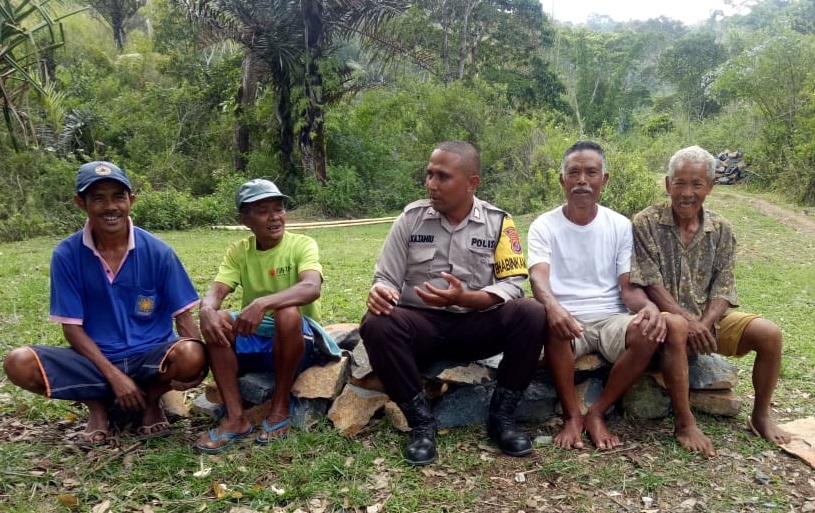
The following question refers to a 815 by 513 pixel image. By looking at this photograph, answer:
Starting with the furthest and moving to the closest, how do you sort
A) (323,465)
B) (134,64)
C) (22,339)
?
(134,64), (22,339), (323,465)

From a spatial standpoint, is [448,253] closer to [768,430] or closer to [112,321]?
[112,321]

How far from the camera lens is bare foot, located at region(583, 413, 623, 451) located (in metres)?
3.16

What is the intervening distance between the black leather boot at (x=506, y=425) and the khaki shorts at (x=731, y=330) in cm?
113

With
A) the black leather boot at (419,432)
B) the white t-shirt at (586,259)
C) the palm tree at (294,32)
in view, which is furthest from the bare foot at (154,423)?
the palm tree at (294,32)

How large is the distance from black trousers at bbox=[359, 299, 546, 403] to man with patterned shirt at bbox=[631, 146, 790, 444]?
2.46ft

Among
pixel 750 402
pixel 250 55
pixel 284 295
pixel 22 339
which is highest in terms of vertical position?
pixel 250 55

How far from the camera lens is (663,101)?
1307 inches

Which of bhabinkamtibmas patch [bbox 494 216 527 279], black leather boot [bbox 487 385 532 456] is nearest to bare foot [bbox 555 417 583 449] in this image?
black leather boot [bbox 487 385 532 456]

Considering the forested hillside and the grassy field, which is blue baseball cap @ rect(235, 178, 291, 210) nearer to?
the grassy field

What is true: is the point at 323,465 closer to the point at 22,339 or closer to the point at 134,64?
the point at 22,339

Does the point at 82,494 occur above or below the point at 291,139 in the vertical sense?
below

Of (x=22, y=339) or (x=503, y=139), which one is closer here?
(x=22, y=339)

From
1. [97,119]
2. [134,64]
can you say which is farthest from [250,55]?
[134,64]

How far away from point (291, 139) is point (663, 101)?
24.4 m
